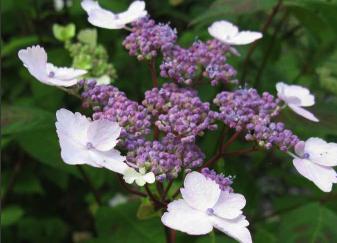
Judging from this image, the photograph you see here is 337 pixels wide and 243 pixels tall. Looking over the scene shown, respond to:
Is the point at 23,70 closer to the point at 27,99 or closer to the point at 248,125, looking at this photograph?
the point at 27,99

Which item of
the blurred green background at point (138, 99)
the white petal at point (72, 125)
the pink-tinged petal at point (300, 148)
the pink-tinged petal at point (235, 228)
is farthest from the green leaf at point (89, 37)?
the pink-tinged petal at point (235, 228)

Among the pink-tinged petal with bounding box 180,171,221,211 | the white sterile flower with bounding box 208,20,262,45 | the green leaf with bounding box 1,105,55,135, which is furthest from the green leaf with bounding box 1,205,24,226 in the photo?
the pink-tinged petal with bounding box 180,171,221,211

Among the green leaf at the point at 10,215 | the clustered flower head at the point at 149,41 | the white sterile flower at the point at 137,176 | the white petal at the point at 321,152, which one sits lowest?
the green leaf at the point at 10,215

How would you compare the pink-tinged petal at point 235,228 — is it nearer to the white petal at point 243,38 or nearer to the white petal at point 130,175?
the white petal at point 130,175

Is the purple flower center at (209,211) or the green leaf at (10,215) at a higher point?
the purple flower center at (209,211)

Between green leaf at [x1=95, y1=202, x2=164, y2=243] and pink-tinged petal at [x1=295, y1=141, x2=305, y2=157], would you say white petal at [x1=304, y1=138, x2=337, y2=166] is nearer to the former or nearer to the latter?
pink-tinged petal at [x1=295, y1=141, x2=305, y2=157]

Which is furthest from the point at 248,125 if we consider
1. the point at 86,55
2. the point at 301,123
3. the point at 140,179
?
the point at 86,55
